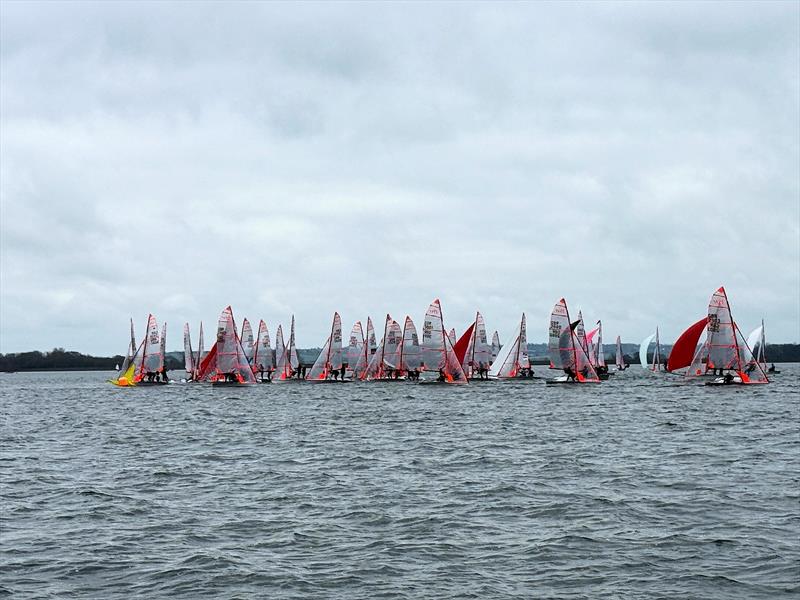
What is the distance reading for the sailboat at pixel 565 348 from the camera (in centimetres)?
8006

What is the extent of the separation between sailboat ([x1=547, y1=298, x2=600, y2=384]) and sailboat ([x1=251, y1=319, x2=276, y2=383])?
32.3 meters

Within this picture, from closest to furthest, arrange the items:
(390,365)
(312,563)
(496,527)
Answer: (312,563) → (496,527) → (390,365)

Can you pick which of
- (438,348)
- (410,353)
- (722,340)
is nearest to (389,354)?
(410,353)

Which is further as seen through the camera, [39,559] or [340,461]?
[340,461]

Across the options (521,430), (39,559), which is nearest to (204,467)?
(39,559)

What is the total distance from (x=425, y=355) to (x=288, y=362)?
2656 centimetres

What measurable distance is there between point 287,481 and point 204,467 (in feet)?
14.5

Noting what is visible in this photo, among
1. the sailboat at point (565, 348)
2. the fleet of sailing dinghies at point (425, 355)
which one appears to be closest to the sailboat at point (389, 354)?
the fleet of sailing dinghies at point (425, 355)

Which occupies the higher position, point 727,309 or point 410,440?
point 727,309

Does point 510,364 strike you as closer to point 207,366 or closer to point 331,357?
point 331,357

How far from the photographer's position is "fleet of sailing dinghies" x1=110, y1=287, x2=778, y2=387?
72.9 meters

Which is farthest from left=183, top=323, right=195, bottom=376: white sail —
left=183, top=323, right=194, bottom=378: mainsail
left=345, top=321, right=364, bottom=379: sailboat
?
left=345, top=321, right=364, bottom=379: sailboat

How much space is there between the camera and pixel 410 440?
3528 centimetres

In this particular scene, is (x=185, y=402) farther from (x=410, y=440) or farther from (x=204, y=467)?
(x=204, y=467)
